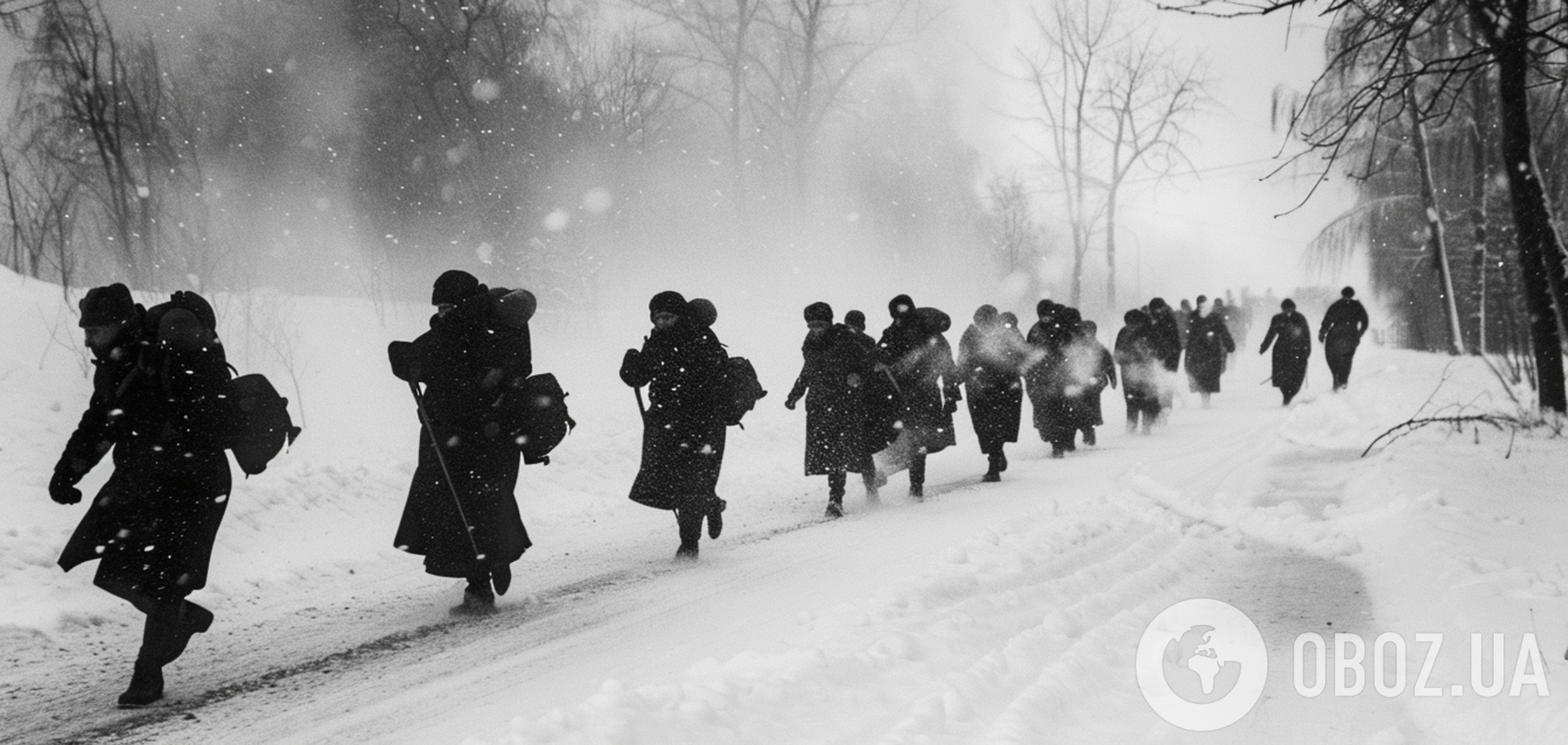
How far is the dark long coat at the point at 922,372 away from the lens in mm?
10781

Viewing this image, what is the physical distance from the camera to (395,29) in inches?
850

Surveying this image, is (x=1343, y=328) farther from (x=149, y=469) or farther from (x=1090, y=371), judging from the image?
(x=149, y=469)

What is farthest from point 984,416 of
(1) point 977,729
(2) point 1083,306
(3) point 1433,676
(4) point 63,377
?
(2) point 1083,306

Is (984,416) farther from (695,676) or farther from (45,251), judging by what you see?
(45,251)

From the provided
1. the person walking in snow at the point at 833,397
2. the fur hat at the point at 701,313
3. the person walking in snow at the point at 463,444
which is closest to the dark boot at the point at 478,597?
the person walking in snow at the point at 463,444

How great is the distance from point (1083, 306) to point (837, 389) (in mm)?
48065

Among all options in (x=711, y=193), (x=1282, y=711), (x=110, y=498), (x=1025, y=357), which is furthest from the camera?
(x=711, y=193)

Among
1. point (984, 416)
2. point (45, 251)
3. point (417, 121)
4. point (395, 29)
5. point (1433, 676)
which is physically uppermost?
point (395, 29)

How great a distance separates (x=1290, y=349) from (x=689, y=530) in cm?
1606

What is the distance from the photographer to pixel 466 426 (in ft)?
19.9

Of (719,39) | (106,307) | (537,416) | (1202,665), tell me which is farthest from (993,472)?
(719,39)

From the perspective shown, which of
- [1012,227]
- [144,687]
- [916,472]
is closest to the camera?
[144,687]

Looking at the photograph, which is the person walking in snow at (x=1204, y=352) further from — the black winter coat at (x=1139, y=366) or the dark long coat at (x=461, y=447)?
the dark long coat at (x=461, y=447)

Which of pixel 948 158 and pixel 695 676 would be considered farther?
pixel 948 158
